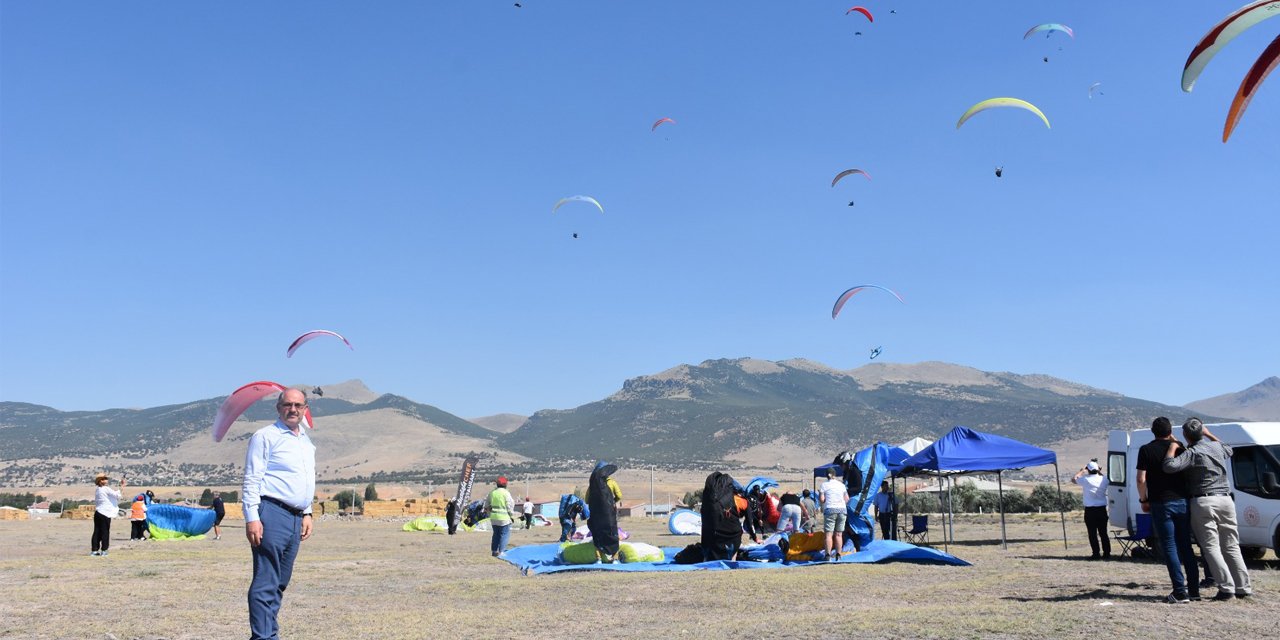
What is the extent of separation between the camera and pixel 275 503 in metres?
6.89

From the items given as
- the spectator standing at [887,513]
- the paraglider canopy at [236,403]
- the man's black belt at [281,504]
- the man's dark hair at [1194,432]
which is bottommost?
the spectator standing at [887,513]

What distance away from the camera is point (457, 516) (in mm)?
31891

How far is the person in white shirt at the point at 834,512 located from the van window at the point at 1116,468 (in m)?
5.66

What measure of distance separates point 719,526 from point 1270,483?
8016 millimetres

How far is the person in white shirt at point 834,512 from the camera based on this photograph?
15.5 metres

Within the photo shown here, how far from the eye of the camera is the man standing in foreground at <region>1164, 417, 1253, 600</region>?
30.3 feet

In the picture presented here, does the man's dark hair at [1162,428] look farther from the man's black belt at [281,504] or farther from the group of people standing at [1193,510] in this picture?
the man's black belt at [281,504]

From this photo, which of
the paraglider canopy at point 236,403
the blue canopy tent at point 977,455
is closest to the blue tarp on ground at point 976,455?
the blue canopy tent at point 977,455

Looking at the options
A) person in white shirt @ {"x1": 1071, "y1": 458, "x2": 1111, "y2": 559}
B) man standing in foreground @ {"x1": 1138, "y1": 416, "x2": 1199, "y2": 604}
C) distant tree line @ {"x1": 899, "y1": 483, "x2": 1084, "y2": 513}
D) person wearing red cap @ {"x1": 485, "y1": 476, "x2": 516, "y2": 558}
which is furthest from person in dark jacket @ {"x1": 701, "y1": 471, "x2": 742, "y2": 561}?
distant tree line @ {"x1": 899, "y1": 483, "x2": 1084, "y2": 513}

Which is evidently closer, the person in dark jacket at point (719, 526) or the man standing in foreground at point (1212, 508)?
the man standing in foreground at point (1212, 508)

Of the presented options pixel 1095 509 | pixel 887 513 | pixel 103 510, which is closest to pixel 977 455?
pixel 1095 509

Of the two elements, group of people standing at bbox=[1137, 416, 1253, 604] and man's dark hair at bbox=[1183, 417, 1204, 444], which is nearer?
group of people standing at bbox=[1137, 416, 1253, 604]

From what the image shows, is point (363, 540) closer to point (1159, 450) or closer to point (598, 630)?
point (598, 630)

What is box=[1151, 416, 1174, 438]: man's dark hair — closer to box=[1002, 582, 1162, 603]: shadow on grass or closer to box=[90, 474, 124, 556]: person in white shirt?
box=[1002, 582, 1162, 603]: shadow on grass
